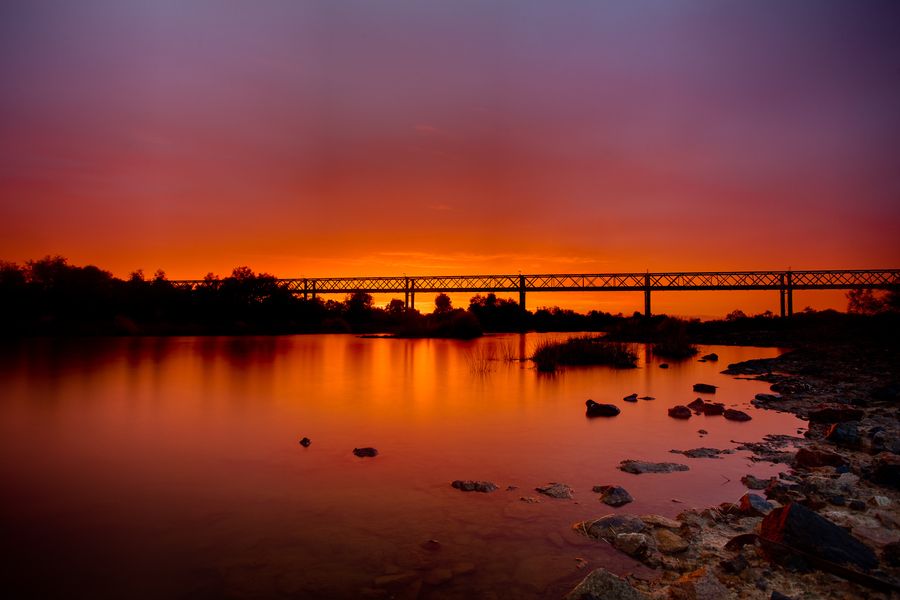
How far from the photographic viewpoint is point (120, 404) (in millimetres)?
15328

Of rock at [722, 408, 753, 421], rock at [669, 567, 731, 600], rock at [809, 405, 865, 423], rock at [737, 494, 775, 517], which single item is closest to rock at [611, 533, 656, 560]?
rock at [669, 567, 731, 600]

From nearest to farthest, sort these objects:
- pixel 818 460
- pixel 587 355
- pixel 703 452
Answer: pixel 818 460, pixel 703 452, pixel 587 355

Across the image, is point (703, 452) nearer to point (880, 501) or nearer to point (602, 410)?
point (880, 501)

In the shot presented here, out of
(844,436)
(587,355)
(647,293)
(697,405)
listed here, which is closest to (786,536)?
(844,436)

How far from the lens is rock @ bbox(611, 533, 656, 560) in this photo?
525 cm

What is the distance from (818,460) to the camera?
815cm

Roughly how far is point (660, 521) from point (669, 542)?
0.54 metres

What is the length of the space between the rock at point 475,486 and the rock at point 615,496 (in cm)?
151

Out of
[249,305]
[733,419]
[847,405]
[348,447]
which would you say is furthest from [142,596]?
[249,305]

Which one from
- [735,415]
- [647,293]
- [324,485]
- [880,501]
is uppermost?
[647,293]

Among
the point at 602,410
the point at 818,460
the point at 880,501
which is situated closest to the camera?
the point at 880,501

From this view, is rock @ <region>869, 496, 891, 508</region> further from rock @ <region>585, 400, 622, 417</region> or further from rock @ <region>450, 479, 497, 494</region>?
rock @ <region>585, 400, 622, 417</region>

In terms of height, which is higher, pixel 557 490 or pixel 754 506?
pixel 754 506

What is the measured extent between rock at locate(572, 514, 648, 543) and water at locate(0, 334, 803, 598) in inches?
8.6
